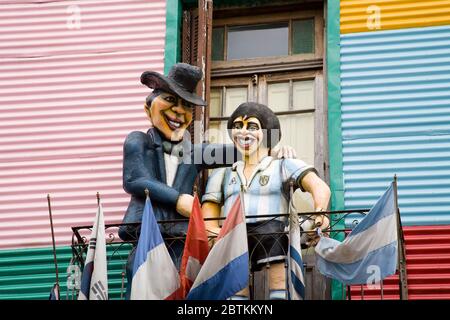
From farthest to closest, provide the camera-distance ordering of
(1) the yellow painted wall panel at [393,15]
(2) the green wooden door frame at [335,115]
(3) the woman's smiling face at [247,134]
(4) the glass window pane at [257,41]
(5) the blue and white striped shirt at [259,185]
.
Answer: (4) the glass window pane at [257,41] → (1) the yellow painted wall panel at [393,15] → (2) the green wooden door frame at [335,115] → (3) the woman's smiling face at [247,134] → (5) the blue and white striped shirt at [259,185]

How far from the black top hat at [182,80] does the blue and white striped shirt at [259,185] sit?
0.72 meters

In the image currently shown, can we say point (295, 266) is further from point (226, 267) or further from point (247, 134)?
point (247, 134)

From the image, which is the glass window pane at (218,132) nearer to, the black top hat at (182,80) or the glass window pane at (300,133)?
the glass window pane at (300,133)

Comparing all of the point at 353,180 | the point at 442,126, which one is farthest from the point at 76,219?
the point at 442,126

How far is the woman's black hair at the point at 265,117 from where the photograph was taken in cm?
1199

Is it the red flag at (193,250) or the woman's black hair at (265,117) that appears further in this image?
the woman's black hair at (265,117)

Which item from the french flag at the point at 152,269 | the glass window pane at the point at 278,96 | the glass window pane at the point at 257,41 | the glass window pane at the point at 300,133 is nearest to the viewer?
the french flag at the point at 152,269

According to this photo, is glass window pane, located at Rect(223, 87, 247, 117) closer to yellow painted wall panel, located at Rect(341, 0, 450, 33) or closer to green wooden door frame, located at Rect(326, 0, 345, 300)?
green wooden door frame, located at Rect(326, 0, 345, 300)

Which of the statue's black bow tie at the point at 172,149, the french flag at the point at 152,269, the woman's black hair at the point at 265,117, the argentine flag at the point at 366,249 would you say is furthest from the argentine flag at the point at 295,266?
the statue's black bow tie at the point at 172,149

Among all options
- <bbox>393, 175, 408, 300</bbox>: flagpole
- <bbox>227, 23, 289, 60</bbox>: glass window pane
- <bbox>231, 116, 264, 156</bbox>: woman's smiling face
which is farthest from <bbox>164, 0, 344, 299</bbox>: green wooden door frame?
<bbox>231, 116, 264, 156</bbox>: woman's smiling face

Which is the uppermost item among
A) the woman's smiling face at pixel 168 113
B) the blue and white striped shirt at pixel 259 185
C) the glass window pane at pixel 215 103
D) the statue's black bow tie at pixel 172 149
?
the glass window pane at pixel 215 103

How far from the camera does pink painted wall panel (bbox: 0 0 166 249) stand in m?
12.7

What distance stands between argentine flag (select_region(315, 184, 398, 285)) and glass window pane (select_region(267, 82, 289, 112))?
2323mm

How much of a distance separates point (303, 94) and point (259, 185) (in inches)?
65.2
